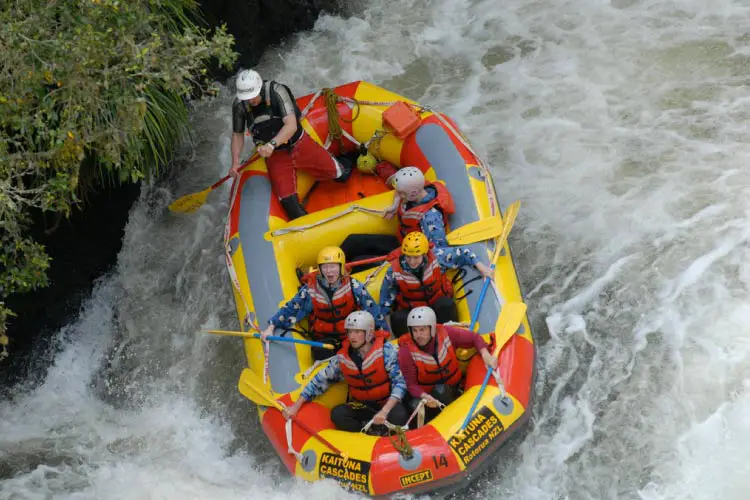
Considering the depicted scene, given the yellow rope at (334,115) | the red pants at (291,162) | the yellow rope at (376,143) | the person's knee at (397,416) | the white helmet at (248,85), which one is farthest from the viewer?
the yellow rope at (334,115)

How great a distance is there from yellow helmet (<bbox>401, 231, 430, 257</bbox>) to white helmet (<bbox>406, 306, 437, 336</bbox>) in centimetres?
42

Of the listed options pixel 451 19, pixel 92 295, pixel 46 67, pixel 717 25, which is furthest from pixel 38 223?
pixel 717 25

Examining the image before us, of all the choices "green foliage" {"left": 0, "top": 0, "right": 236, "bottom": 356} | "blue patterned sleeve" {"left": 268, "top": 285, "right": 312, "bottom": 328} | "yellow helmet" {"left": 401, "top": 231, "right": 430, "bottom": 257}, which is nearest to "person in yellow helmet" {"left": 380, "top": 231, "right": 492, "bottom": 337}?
"yellow helmet" {"left": 401, "top": 231, "right": 430, "bottom": 257}

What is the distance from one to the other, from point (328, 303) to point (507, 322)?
3.50 ft

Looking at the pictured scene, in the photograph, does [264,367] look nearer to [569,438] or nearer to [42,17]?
[569,438]

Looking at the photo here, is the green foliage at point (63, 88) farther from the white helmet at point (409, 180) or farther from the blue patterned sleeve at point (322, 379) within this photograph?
the blue patterned sleeve at point (322, 379)

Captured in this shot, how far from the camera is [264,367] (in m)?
5.77

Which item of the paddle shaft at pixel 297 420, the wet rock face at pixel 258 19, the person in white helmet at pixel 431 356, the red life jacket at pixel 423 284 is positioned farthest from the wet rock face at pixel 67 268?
the person in white helmet at pixel 431 356

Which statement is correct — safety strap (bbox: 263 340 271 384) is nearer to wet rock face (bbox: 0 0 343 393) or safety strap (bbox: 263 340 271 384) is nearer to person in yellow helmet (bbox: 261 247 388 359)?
person in yellow helmet (bbox: 261 247 388 359)

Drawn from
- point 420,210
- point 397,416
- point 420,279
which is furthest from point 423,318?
point 420,210

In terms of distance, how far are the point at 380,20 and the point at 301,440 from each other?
198 inches

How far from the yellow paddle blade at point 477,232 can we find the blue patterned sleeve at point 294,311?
0.98m

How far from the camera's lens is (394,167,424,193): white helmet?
239 inches

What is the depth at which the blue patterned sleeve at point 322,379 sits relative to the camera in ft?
18.2
